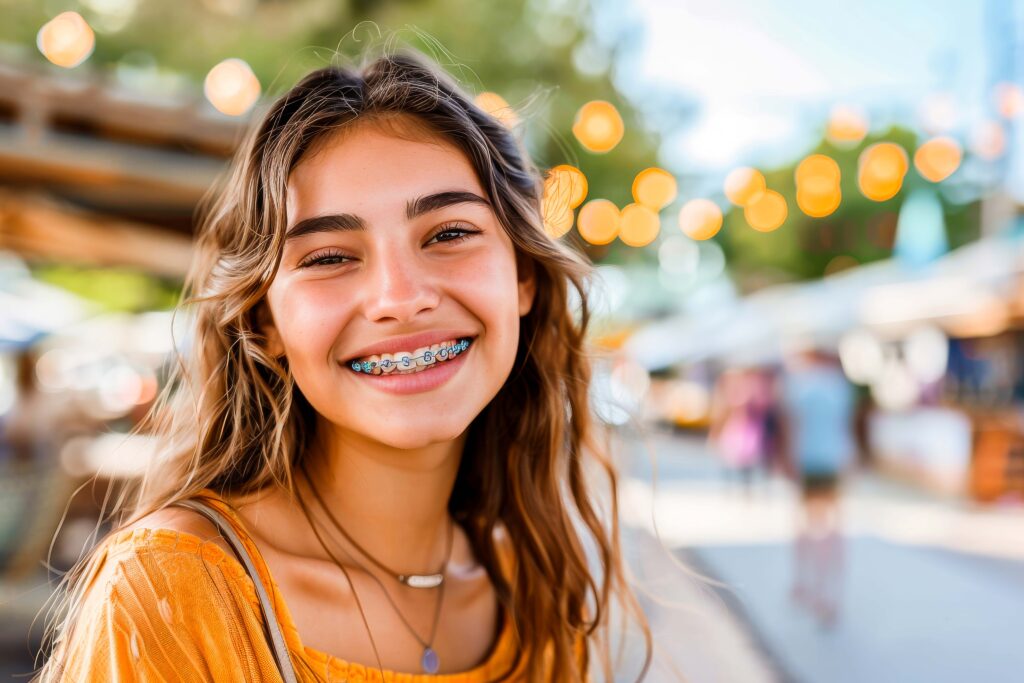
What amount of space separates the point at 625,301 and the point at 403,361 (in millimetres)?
11025

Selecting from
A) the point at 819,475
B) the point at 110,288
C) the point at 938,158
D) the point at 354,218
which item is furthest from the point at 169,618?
the point at 110,288

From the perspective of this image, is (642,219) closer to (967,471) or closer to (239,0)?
(967,471)

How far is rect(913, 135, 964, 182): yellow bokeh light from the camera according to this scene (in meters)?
9.23

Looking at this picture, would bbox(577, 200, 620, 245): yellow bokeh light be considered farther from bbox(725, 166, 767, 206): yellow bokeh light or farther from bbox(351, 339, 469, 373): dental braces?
bbox(351, 339, 469, 373): dental braces

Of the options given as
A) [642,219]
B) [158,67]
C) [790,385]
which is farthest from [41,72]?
[642,219]

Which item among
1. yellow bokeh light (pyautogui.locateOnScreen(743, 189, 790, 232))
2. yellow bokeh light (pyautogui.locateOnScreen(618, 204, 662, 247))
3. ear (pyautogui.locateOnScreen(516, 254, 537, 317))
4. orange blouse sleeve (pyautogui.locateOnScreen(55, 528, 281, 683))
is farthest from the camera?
yellow bokeh light (pyautogui.locateOnScreen(618, 204, 662, 247))

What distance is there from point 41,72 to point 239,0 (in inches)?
159

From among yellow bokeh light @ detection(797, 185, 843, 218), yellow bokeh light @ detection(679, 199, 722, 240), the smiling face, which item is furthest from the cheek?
yellow bokeh light @ detection(679, 199, 722, 240)

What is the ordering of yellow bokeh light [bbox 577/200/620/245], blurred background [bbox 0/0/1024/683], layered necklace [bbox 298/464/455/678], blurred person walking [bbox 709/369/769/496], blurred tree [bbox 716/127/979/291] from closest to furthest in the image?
layered necklace [bbox 298/464/455/678]
blurred background [bbox 0/0/1024/683]
blurred person walking [bbox 709/369/769/496]
yellow bokeh light [bbox 577/200/620/245]
blurred tree [bbox 716/127/979/291]

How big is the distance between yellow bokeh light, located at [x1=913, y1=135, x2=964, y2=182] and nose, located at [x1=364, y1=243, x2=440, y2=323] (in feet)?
28.7

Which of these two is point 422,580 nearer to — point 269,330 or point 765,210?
point 269,330

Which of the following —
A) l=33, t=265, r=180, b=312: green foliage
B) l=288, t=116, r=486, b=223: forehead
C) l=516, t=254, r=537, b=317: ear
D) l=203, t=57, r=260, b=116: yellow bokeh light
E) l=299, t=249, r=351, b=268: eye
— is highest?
l=33, t=265, r=180, b=312: green foliage

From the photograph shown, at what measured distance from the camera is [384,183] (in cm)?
159

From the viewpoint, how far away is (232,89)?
19.5ft
